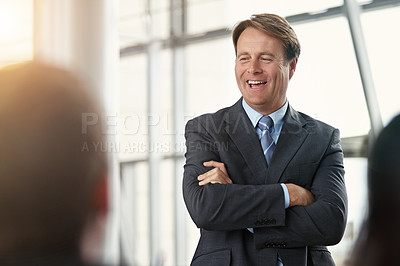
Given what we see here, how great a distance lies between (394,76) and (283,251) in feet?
10.1

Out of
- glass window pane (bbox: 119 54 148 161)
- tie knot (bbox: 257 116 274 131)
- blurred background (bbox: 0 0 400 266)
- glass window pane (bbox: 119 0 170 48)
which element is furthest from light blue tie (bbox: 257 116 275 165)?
glass window pane (bbox: 119 54 148 161)

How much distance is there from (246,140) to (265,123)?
14 cm

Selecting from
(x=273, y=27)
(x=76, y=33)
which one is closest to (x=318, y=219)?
(x=273, y=27)

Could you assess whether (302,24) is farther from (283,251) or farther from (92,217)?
(92,217)

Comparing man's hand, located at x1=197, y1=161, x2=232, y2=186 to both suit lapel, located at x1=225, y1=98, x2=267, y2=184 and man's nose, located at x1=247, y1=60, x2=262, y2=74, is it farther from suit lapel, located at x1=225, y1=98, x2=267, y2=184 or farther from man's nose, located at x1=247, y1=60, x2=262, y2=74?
man's nose, located at x1=247, y1=60, x2=262, y2=74

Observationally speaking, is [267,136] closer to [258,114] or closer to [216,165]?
[258,114]

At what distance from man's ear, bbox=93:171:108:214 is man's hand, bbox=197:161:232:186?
1.64 metres

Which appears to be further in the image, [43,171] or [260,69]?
[260,69]

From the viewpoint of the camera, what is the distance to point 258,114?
223 cm

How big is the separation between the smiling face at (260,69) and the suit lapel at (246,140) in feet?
0.28

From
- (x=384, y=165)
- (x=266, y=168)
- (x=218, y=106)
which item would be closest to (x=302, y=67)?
(x=218, y=106)

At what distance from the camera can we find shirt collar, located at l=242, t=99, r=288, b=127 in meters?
2.21

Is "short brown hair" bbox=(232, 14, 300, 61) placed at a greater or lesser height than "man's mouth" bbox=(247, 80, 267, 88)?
greater

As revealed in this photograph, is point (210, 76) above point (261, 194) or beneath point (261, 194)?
above
